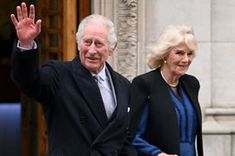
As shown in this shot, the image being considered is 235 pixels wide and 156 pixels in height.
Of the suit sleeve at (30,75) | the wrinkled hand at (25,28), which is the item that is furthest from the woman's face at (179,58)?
the wrinkled hand at (25,28)

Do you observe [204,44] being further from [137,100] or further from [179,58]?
[137,100]

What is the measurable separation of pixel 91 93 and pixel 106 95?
5.4 inches

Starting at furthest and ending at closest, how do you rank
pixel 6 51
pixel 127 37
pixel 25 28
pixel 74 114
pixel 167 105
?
pixel 6 51 → pixel 127 37 → pixel 167 105 → pixel 74 114 → pixel 25 28

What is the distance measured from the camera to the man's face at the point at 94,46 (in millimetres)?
3635

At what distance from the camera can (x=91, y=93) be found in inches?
144

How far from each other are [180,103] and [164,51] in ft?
1.16

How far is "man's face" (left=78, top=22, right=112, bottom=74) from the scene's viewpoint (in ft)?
11.9

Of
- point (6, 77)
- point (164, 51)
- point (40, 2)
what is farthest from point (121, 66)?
point (6, 77)

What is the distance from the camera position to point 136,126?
452cm

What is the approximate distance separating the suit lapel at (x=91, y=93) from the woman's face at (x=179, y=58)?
3.42 feet

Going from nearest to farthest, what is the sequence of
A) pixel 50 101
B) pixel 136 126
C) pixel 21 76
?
pixel 21 76 < pixel 50 101 < pixel 136 126

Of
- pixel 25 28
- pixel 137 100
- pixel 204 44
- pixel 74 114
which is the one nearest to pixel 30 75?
pixel 25 28

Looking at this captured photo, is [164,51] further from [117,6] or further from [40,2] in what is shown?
[40,2]

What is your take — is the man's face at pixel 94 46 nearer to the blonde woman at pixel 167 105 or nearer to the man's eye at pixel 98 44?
the man's eye at pixel 98 44
